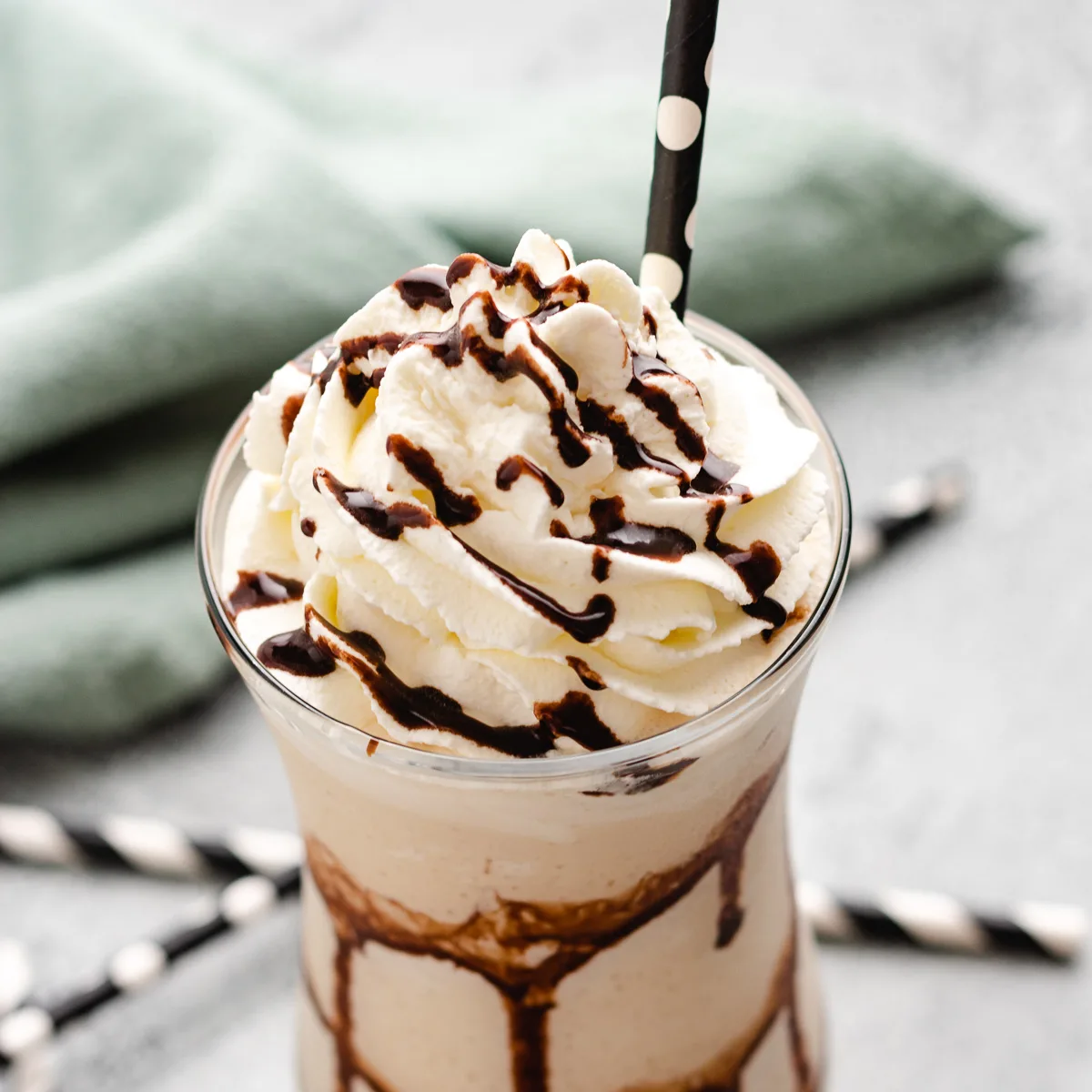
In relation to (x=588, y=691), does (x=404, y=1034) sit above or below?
below

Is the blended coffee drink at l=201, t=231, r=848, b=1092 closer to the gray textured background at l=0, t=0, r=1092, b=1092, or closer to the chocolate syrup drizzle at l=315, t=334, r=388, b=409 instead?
the chocolate syrup drizzle at l=315, t=334, r=388, b=409

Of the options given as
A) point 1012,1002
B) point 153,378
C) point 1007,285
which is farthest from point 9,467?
point 1007,285

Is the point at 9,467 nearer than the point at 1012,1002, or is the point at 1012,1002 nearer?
the point at 1012,1002

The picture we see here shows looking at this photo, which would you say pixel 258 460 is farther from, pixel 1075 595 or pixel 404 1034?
pixel 1075 595

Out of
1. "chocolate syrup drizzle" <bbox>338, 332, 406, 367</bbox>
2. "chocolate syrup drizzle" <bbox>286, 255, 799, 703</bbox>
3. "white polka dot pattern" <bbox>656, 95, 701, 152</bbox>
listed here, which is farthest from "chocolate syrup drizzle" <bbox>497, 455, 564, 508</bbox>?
"white polka dot pattern" <bbox>656, 95, 701, 152</bbox>

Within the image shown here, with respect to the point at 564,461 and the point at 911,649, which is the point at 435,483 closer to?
the point at 564,461
